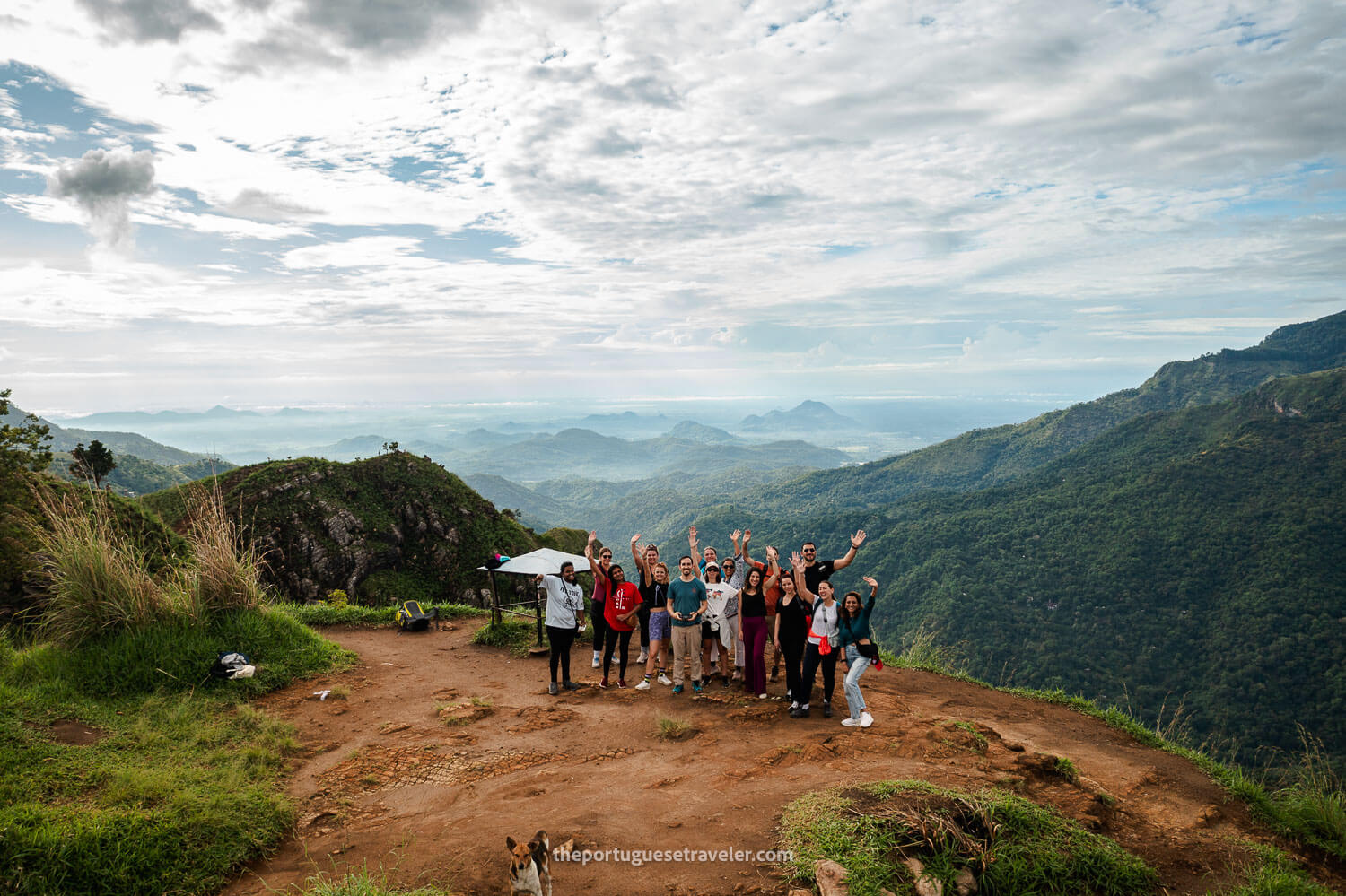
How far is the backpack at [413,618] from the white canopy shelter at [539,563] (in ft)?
9.16

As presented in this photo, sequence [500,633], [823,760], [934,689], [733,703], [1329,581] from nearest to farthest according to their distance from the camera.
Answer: [823,760] < [733,703] < [934,689] < [500,633] < [1329,581]

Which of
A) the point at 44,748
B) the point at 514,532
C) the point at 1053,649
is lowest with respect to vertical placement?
the point at 1053,649

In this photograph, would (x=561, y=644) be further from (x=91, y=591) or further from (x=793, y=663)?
(x=91, y=591)

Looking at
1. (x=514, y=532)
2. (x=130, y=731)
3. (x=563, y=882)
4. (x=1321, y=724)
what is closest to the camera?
(x=563, y=882)

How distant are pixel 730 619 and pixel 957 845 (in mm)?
4642

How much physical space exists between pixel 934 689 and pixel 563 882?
25.2 ft

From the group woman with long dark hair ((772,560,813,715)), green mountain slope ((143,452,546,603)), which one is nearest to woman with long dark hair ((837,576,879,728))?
woman with long dark hair ((772,560,813,715))

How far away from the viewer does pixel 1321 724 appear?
40094 millimetres

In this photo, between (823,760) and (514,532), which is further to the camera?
(514,532)

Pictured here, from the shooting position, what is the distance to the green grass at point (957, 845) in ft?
14.8

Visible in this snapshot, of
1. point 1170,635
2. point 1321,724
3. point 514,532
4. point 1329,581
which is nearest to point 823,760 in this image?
point 514,532

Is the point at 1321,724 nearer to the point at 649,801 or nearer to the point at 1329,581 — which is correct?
the point at 1329,581

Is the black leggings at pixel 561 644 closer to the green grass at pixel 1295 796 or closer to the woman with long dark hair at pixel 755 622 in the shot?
the woman with long dark hair at pixel 755 622

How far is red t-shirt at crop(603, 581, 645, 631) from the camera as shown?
896 cm
